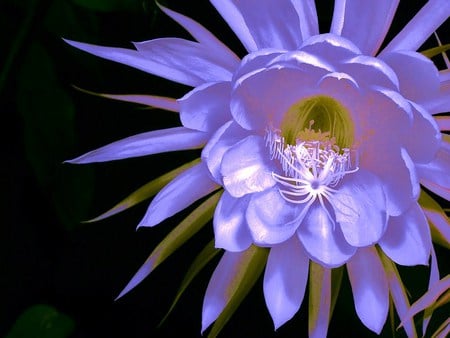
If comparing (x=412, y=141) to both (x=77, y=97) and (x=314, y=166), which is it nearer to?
(x=314, y=166)

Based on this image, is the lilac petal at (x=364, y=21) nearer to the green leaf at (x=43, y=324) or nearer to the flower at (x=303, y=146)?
the flower at (x=303, y=146)

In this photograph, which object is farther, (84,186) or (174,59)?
(84,186)

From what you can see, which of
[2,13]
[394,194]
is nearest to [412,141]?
[394,194]

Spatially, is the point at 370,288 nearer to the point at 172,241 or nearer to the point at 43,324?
the point at 172,241

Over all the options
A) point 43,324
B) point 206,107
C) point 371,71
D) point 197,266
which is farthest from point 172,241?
point 43,324

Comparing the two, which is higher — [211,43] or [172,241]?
[211,43]

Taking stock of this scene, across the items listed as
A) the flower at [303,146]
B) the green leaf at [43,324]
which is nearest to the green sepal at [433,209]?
the flower at [303,146]
